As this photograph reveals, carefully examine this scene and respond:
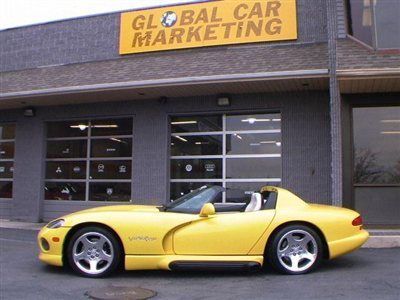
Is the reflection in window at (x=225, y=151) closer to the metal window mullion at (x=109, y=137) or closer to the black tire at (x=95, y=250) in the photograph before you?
the metal window mullion at (x=109, y=137)

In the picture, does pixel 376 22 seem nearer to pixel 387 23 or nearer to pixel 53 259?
pixel 387 23

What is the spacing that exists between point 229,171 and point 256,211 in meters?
5.61

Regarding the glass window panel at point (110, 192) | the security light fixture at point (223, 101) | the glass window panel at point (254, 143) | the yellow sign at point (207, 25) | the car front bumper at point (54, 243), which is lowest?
the car front bumper at point (54, 243)

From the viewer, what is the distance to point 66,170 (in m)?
14.3

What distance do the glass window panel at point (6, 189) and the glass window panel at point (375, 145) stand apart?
30.9 ft

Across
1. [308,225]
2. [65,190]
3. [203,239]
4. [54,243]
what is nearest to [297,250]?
[308,225]

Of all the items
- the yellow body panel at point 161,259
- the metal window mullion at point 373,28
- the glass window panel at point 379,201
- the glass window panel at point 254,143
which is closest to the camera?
the yellow body panel at point 161,259

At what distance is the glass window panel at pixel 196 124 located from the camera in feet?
41.9

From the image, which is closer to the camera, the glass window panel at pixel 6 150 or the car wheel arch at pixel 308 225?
the car wheel arch at pixel 308 225

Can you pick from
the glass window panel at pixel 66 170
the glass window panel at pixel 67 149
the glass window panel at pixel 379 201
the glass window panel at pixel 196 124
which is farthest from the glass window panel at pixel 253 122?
the glass window panel at pixel 66 170

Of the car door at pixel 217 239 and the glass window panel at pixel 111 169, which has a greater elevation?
the glass window panel at pixel 111 169

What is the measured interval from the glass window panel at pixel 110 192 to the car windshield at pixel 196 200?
20.4ft

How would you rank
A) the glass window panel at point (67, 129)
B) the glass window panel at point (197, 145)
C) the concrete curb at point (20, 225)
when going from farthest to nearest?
the glass window panel at point (67, 129) < the glass window panel at point (197, 145) < the concrete curb at point (20, 225)

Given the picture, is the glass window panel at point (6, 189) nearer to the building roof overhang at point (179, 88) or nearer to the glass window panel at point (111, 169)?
the building roof overhang at point (179, 88)
